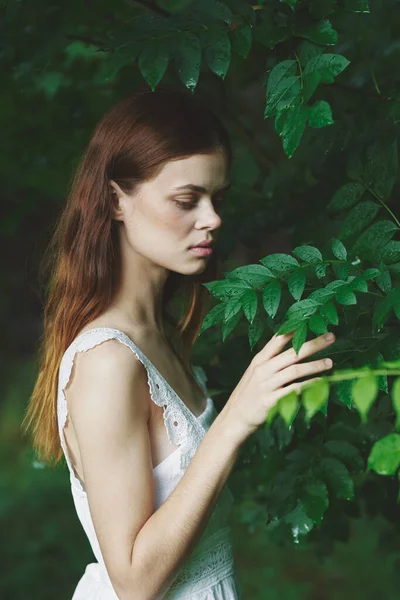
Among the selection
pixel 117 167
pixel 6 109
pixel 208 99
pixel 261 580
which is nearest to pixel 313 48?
pixel 117 167

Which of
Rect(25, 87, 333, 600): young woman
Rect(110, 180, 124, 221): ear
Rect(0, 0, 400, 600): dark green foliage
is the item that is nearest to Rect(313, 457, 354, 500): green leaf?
Rect(0, 0, 400, 600): dark green foliage

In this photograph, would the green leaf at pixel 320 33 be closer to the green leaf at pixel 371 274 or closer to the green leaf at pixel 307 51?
the green leaf at pixel 307 51

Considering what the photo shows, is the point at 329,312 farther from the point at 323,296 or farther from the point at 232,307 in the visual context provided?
the point at 232,307

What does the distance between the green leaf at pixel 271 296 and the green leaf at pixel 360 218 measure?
1.04 feet

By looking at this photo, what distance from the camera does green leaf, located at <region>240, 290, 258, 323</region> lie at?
1461mm

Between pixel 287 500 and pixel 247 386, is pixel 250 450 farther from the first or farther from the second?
pixel 247 386

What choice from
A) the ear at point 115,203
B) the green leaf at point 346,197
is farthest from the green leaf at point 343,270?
the ear at point 115,203

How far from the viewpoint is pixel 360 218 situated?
1.76 metres

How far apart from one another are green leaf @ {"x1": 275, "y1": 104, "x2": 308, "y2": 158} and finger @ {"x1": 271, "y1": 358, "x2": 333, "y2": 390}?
1.19 ft

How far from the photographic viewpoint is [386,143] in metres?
1.84

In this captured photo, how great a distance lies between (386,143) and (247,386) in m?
0.68

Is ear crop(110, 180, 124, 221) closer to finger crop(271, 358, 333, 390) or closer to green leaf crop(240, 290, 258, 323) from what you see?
green leaf crop(240, 290, 258, 323)

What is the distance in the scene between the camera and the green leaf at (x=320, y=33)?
1561 millimetres

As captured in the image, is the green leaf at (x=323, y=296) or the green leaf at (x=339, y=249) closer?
the green leaf at (x=323, y=296)
